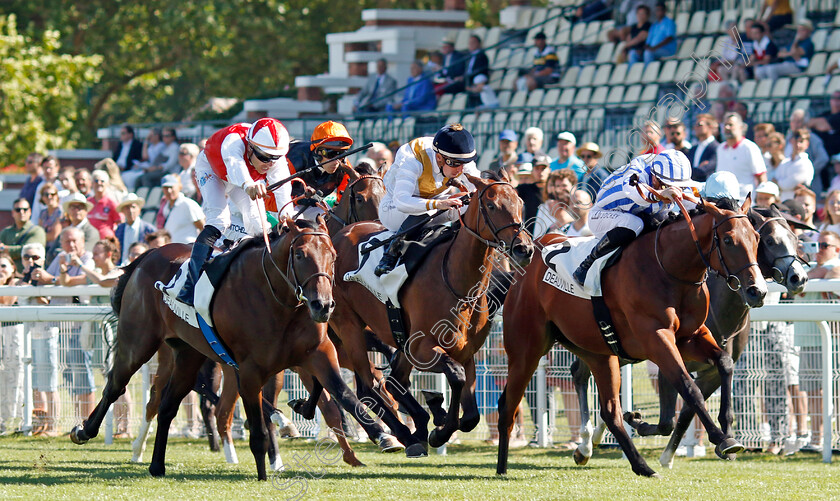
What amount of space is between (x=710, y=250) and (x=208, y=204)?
314 centimetres

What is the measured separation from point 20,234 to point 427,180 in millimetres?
5727

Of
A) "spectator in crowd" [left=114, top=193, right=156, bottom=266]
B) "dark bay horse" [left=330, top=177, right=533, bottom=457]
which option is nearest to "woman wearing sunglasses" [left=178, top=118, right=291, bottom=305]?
"dark bay horse" [left=330, top=177, right=533, bottom=457]

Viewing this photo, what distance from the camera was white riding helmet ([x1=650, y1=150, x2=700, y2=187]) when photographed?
27.4 feet

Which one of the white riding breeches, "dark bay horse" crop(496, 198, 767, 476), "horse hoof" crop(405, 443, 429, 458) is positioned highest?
the white riding breeches

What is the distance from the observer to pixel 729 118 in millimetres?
11578

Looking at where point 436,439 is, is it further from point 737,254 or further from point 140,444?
point 140,444

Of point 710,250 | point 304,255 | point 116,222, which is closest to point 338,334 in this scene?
point 304,255

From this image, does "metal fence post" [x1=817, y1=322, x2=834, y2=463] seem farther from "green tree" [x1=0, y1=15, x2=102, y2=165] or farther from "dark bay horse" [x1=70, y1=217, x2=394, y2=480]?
"green tree" [x1=0, y1=15, x2=102, y2=165]

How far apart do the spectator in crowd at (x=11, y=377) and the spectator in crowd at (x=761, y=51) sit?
8.67 m

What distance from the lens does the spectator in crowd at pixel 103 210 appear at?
13852 millimetres

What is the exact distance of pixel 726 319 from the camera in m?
8.76

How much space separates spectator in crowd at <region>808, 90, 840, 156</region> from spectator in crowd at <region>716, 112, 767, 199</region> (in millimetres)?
1853

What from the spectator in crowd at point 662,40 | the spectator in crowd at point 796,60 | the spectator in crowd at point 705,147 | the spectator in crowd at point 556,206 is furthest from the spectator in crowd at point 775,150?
the spectator in crowd at point 662,40

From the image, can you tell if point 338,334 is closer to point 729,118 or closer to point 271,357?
point 271,357
